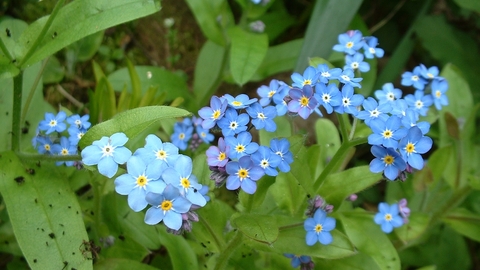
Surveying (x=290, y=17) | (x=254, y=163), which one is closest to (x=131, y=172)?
(x=254, y=163)

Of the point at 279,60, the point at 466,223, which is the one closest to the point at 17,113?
the point at 279,60

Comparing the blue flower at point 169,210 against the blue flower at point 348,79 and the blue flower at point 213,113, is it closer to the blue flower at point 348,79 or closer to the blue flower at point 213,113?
the blue flower at point 213,113

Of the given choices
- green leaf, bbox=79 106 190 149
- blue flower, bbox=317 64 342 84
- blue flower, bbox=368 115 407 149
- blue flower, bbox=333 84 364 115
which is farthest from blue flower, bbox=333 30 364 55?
green leaf, bbox=79 106 190 149

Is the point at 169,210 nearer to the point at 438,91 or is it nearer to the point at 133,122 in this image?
the point at 133,122

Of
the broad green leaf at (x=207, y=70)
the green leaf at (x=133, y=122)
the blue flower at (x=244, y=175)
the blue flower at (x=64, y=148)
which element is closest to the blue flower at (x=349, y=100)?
the blue flower at (x=244, y=175)

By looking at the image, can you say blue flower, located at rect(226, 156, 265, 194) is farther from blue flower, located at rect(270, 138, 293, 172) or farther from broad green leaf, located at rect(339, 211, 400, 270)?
broad green leaf, located at rect(339, 211, 400, 270)
